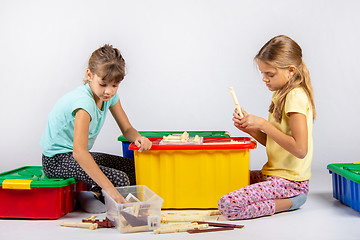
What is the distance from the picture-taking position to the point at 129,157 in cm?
304

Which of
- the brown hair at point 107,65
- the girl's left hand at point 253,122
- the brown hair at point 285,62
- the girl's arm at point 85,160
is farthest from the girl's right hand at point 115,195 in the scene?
the brown hair at point 285,62

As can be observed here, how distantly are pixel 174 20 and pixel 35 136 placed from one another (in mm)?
1363

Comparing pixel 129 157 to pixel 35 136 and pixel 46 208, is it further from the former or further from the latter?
pixel 35 136

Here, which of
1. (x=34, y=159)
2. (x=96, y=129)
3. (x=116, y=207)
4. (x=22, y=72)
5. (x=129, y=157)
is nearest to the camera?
(x=116, y=207)

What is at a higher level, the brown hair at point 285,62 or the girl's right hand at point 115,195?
the brown hair at point 285,62

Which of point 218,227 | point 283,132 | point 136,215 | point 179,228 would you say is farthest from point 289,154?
point 136,215

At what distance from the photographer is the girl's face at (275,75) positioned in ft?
7.99

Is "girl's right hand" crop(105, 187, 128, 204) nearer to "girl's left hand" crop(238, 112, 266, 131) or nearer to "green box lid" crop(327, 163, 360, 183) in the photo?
"girl's left hand" crop(238, 112, 266, 131)

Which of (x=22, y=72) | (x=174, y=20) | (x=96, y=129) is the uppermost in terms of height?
(x=174, y=20)

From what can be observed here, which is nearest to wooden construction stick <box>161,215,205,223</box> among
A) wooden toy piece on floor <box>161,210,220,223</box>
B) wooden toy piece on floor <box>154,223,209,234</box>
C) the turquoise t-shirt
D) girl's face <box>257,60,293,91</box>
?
wooden toy piece on floor <box>161,210,220,223</box>

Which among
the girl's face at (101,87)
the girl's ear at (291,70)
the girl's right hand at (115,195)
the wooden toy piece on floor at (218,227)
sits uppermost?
the girl's ear at (291,70)

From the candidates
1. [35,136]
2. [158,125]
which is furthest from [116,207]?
[35,136]

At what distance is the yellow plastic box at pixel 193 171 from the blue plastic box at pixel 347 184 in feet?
1.55

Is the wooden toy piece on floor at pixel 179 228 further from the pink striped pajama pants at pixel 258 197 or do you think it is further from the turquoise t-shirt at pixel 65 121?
the turquoise t-shirt at pixel 65 121
